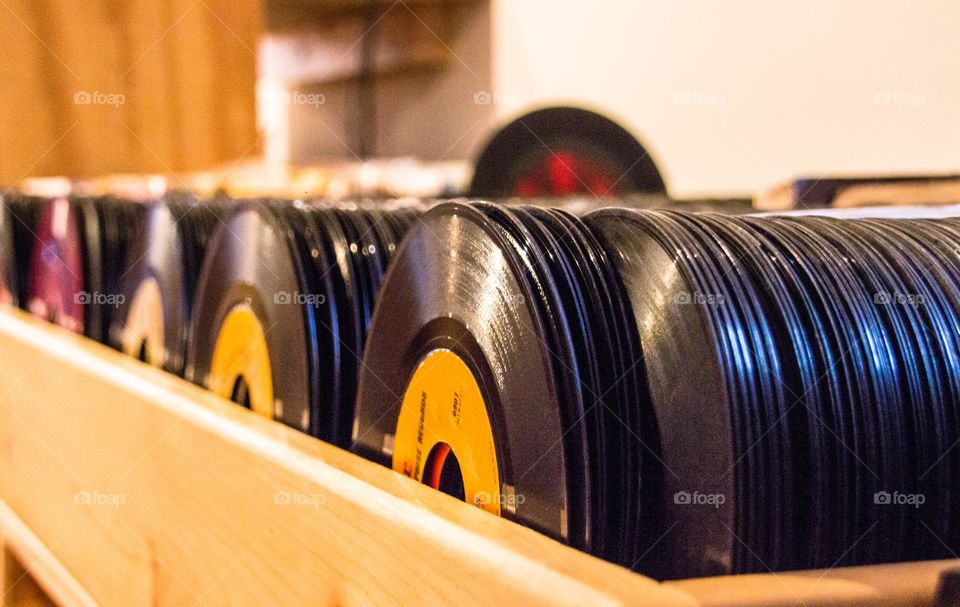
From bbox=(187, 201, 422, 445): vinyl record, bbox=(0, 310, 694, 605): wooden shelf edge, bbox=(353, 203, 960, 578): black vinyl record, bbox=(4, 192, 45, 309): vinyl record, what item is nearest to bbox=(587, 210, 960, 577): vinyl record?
bbox=(353, 203, 960, 578): black vinyl record

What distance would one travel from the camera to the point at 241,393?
1.14m

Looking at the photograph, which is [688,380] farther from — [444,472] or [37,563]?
[37,563]

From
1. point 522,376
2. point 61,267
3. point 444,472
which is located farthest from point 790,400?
point 61,267

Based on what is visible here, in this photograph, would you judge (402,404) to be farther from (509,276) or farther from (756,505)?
(756,505)

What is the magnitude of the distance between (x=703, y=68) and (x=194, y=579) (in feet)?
7.72

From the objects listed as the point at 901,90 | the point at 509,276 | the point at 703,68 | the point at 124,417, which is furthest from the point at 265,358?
the point at 703,68

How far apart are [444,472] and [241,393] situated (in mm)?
432

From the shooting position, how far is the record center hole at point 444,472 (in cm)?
77

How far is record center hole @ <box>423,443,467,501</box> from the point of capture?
77 centimetres

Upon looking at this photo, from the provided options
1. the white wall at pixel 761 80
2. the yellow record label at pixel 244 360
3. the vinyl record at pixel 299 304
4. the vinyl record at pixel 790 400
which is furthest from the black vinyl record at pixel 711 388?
A: the white wall at pixel 761 80

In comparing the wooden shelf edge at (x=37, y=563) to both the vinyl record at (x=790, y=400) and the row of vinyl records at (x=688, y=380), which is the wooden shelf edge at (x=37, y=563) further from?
the vinyl record at (x=790, y=400)

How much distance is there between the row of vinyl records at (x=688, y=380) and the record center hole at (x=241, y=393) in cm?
34

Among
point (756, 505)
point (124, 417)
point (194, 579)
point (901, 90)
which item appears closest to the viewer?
point (756, 505)

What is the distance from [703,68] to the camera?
2.85 metres
